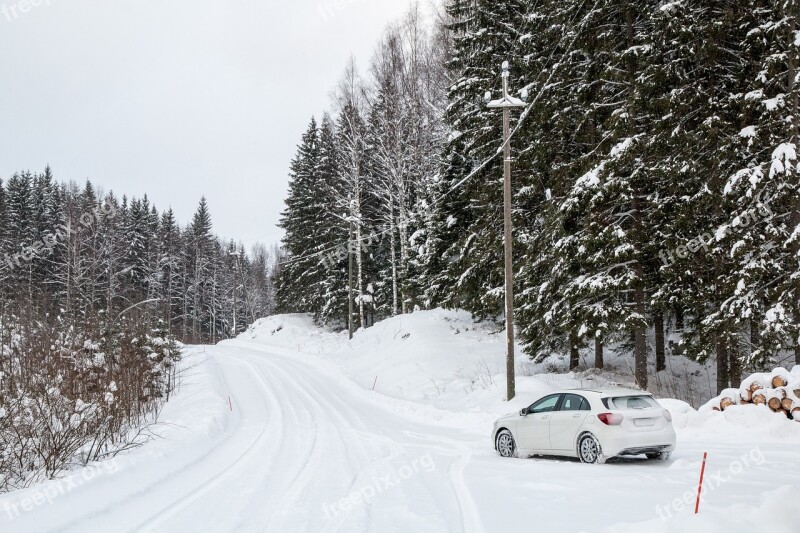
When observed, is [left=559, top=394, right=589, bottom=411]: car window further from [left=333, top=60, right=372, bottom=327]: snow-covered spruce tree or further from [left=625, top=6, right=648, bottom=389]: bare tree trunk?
[left=333, top=60, right=372, bottom=327]: snow-covered spruce tree

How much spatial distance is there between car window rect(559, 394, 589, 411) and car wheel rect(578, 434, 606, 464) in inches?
20.5

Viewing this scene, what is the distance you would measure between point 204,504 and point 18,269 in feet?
164

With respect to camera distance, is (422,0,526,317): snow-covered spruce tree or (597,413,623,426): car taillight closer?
(597,413,623,426): car taillight

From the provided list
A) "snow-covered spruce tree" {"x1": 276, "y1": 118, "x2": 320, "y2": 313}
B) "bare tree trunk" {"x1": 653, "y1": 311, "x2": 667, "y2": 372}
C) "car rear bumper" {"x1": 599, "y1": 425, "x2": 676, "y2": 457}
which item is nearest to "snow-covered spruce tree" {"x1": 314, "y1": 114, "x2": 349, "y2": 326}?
"snow-covered spruce tree" {"x1": 276, "y1": 118, "x2": 320, "y2": 313}

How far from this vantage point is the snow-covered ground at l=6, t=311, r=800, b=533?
240 inches

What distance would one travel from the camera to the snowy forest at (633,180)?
539 inches

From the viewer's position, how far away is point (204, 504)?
7.11 m

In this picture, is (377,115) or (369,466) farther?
(377,115)

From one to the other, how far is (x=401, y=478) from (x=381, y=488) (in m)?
0.73

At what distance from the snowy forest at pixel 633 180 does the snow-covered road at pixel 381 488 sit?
5.36m

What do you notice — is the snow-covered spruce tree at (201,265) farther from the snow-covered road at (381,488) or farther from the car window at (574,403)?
the car window at (574,403)

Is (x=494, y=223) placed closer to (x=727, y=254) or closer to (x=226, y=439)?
(x=727, y=254)

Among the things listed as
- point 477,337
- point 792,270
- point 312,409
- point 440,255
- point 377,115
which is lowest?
point 312,409

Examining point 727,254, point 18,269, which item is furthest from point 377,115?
point 18,269
